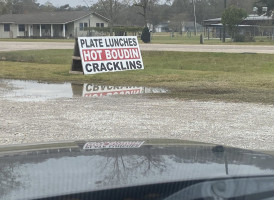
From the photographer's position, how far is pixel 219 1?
93.6m

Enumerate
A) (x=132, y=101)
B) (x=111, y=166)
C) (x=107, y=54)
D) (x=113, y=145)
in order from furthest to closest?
(x=107, y=54) < (x=132, y=101) < (x=113, y=145) < (x=111, y=166)

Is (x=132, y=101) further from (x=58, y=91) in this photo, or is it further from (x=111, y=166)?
(x=111, y=166)

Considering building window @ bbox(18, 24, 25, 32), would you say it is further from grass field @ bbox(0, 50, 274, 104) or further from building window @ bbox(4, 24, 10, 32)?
grass field @ bbox(0, 50, 274, 104)

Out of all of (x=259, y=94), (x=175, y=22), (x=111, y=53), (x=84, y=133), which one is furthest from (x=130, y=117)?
(x=175, y=22)

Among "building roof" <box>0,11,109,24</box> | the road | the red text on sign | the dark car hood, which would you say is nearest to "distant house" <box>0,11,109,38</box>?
"building roof" <box>0,11,109,24</box>

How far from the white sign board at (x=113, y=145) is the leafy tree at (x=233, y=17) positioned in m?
43.6

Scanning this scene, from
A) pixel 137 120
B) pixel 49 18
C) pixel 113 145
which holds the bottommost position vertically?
pixel 137 120

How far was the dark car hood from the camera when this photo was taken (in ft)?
6.98

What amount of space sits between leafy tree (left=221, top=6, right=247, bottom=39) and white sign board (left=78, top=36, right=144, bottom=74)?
2726cm

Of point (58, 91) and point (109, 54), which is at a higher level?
point (109, 54)

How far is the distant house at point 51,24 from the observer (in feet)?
235

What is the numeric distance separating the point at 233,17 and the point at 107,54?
29123mm

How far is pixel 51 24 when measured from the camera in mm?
71688

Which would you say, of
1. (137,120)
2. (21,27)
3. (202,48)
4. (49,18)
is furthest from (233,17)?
(21,27)
